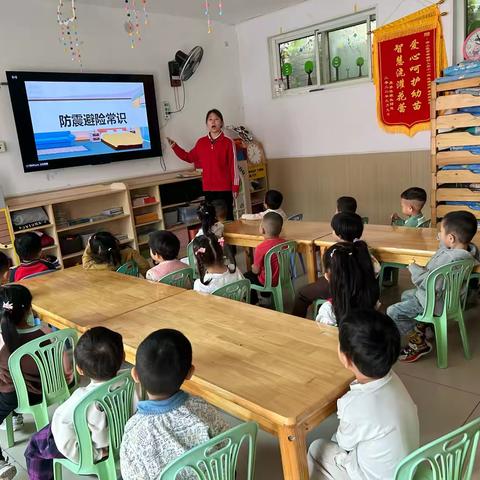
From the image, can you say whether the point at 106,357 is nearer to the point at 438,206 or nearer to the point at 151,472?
the point at 151,472

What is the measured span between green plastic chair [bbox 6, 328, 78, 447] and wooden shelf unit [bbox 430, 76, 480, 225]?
3.86 meters

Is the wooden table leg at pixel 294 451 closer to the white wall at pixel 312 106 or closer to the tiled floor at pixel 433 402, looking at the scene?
the tiled floor at pixel 433 402

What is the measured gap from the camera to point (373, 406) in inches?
51.4

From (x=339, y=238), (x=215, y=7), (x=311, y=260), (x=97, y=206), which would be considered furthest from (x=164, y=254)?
(x=215, y=7)

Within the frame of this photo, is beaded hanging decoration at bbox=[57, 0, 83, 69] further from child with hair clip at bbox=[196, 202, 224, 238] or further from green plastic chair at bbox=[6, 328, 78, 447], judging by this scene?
green plastic chair at bbox=[6, 328, 78, 447]

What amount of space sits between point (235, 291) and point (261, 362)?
0.89 m

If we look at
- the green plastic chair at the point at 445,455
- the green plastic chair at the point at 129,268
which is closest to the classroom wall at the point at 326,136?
the green plastic chair at the point at 129,268

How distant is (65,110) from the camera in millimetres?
4770

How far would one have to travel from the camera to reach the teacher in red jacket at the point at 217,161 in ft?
17.4

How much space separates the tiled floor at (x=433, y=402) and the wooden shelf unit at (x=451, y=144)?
1.94 metres

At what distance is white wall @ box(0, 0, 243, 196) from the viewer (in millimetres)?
4465

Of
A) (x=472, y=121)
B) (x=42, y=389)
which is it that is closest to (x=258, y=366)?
(x=42, y=389)

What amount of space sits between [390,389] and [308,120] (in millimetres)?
5052

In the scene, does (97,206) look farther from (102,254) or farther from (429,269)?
(429,269)
